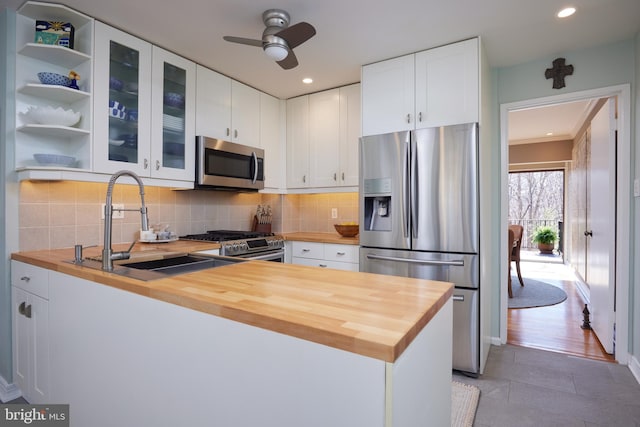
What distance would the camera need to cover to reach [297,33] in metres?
1.85

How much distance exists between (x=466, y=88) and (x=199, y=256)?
84.4 inches

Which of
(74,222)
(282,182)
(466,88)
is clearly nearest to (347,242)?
(282,182)

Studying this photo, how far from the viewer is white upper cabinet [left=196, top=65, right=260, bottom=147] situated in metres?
2.82

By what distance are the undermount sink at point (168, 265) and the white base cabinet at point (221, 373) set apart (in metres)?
0.10

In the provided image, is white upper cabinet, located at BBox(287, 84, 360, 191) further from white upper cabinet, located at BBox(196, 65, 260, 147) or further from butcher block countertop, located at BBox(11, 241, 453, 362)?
butcher block countertop, located at BBox(11, 241, 453, 362)

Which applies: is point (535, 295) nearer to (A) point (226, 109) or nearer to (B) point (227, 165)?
(B) point (227, 165)

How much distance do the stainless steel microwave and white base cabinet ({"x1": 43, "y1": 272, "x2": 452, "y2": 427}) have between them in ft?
4.59

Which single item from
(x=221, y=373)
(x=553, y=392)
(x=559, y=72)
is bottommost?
(x=553, y=392)

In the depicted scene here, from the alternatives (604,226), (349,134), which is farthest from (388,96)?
(604,226)

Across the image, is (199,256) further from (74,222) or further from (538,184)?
(538,184)

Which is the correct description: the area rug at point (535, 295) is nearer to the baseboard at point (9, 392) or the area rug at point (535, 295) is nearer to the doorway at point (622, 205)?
the doorway at point (622, 205)

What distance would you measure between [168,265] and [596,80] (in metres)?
3.36

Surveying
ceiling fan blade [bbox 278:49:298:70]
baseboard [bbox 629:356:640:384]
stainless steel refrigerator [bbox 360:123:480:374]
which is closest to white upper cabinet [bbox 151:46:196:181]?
ceiling fan blade [bbox 278:49:298:70]

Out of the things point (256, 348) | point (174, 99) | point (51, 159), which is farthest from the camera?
point (174, 99)
